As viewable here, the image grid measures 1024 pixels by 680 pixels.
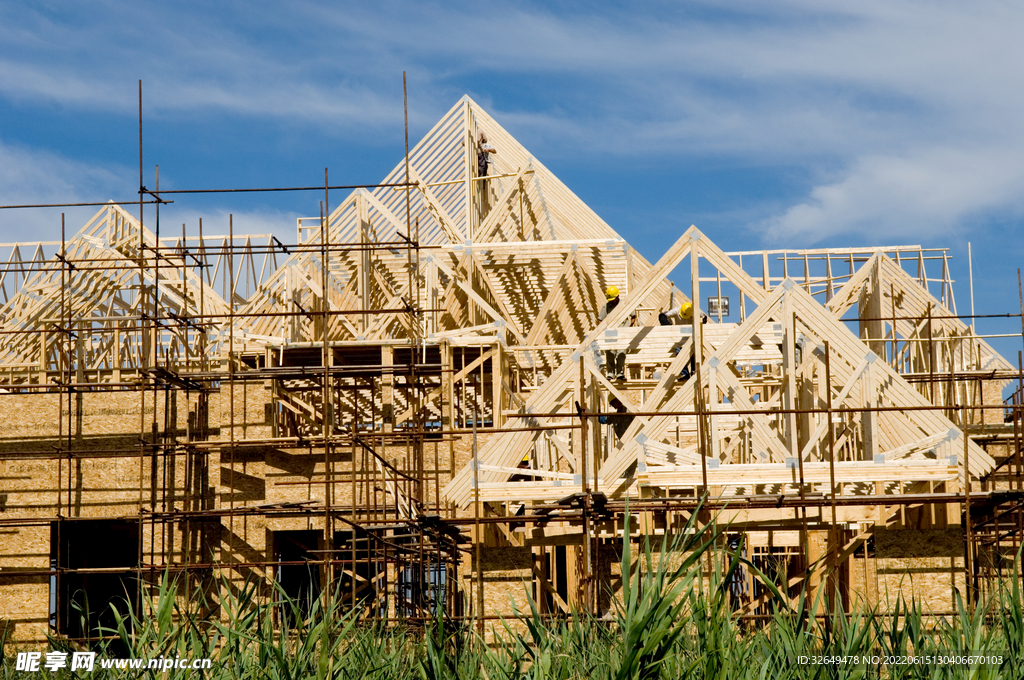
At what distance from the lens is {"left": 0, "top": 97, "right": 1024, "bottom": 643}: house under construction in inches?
572

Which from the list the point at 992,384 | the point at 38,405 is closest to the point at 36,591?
the point at 38,405

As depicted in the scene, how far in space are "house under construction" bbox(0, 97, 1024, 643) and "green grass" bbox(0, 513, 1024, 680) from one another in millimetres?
2171

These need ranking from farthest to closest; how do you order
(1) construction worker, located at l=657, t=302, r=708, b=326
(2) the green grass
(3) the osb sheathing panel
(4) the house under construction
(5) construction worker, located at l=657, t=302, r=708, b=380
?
(3) the osb sheathing panel → (1) construction worker, located at l=657, t=302, r=708, b=326 → (5) construction worker, located at l=657, t=302, r=708, b=380 → (4) the house under construction → (2) the green grass

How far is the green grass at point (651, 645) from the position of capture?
7.67 metres

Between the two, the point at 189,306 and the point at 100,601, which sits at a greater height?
the point at 189,306

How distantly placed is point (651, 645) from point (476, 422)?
514 inches

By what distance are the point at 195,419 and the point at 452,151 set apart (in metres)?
9.63

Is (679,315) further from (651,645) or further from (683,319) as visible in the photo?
(651,645)

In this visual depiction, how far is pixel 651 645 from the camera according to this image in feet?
24.8

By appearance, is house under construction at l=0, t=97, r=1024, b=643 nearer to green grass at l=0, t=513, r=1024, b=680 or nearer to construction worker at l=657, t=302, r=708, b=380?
construction worker at l=657, t=302, r=708, b=380

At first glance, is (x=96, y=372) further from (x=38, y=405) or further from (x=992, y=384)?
(x=992, y=384)

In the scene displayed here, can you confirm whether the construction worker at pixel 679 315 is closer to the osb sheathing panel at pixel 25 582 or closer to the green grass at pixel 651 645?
the green grass at pixel 651 645

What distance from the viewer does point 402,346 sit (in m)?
20.6

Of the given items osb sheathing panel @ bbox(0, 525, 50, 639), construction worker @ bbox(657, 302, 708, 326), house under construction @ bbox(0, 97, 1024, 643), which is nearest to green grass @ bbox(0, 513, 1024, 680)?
house under construction @ bbox(0, 97, 1024, 643)
